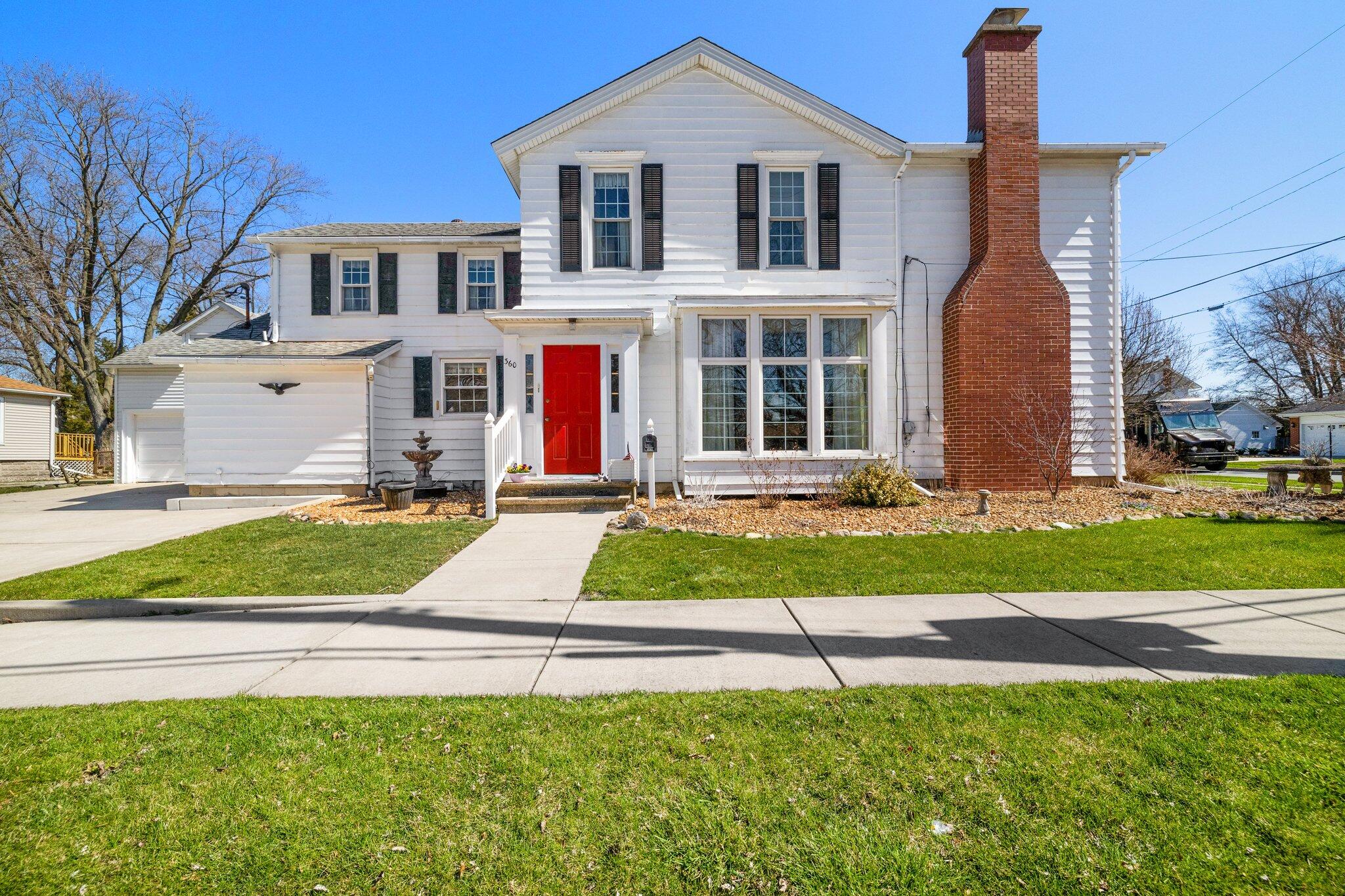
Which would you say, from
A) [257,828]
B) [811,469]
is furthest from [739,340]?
[257,828]

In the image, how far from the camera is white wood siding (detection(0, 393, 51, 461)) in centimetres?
2130

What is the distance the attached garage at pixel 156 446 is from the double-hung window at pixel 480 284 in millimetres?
13791

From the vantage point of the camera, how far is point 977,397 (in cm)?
1124

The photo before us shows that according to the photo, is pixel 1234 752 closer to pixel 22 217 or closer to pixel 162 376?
pixel 162 376

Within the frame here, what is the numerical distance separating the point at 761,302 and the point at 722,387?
1.63 m

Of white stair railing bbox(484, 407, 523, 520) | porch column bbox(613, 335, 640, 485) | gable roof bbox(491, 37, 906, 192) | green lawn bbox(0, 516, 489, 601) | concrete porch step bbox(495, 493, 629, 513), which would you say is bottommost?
green lawn bbox(0, 516, 489, 601)

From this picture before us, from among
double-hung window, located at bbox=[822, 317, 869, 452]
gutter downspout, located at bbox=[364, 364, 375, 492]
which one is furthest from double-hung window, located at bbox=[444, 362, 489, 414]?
double-hung window, located at bbox=[822, 317, 869, 452]

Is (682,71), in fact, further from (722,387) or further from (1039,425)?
(1039,425)

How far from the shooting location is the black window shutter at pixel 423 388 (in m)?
13.6

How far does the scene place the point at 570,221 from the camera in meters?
11.8

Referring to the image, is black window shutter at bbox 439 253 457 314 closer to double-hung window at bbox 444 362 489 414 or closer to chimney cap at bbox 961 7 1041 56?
double-hung window at bbox 444 362 489 414

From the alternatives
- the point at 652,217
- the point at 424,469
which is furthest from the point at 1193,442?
the point at 424,469

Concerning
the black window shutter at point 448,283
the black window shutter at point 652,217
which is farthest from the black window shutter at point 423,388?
the black window shutter at point 652,217

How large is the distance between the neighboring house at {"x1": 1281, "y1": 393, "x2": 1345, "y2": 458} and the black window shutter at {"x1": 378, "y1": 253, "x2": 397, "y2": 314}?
40592mm
